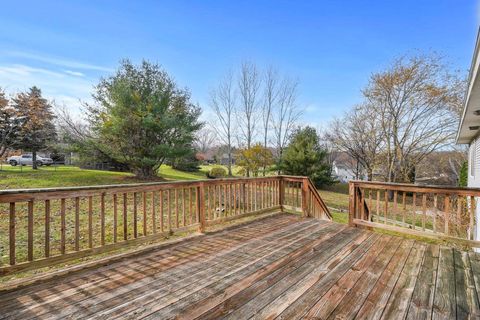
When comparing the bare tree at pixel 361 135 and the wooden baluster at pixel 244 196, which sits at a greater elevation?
the bare tree at pixel 361 135

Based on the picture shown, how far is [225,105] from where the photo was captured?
62.4 ft

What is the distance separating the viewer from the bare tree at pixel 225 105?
60.2ft

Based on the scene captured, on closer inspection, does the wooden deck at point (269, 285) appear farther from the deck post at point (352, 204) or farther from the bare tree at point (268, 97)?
the bare tree at point (268, 97)

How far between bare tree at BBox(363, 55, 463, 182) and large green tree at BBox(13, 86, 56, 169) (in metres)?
18.6

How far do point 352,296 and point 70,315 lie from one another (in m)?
2.31

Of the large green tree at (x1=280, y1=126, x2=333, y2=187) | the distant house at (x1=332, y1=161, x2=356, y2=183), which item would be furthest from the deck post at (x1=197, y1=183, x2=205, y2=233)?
the distant house at (x1=332, y1=161, x2=356, y2=183)

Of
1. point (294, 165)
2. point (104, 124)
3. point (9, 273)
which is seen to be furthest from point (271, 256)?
point (294, 165)

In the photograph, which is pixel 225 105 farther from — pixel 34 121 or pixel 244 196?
pixel 244 196

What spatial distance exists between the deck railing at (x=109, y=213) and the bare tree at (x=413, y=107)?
10024mm

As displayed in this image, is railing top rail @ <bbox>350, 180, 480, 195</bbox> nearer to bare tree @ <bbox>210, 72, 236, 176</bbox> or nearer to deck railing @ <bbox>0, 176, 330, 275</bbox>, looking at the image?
deck railing @ <bbox>0, 176, 330, 275</bbox>

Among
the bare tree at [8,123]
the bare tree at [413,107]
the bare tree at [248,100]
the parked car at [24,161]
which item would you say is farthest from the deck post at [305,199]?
the parked car at [24,161]

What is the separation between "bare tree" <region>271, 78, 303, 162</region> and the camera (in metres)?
18.3

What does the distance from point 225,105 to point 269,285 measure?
695 inches

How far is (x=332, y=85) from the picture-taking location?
1380 centimetres
